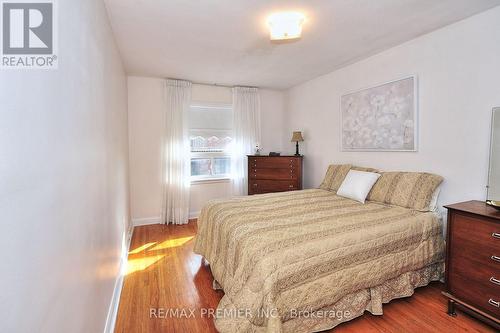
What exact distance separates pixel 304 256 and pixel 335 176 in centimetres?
208

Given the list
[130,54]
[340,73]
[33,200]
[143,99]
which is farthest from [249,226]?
[143,99]

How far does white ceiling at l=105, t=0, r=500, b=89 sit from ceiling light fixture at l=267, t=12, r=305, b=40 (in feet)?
0.25

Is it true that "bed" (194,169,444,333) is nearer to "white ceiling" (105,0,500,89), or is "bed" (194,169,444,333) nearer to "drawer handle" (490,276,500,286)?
"drawer handle" (490,276,500,286)

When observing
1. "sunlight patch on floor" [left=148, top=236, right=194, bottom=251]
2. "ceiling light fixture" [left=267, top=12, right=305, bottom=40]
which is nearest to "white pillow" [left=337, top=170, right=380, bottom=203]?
"ceiling light fixture" [left=267, top=12, right=305, bottom=40]

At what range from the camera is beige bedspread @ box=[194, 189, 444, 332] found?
60.4 inches

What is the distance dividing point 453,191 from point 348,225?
1.31m

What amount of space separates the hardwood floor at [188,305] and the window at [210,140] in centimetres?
204

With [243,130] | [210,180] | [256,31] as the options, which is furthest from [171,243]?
[256,31]

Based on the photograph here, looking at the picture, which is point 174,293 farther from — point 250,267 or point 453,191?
point 453,191

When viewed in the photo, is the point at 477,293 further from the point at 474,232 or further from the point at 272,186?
the point at 272,186

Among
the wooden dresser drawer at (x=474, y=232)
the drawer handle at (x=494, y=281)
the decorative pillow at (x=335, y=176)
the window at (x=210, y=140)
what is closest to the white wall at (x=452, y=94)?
the decorative pillow at (x=335, y=176)

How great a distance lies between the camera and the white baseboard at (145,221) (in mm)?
4103

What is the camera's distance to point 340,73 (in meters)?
3.65

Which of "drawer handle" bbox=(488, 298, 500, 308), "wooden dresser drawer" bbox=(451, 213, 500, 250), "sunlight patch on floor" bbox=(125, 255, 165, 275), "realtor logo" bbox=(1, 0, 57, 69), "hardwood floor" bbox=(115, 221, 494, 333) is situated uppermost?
"realtor logo" bbox=(1, 0, 57, 69)
